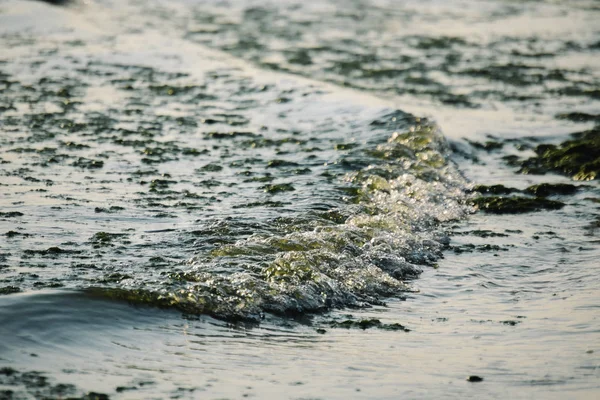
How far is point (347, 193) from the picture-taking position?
10.2 m

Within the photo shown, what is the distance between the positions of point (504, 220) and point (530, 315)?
298 centimetres

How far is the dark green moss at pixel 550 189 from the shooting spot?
10.7 m

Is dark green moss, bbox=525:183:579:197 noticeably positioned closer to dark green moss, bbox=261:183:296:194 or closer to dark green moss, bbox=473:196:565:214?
dark green moss, bbox=473:196:565:214

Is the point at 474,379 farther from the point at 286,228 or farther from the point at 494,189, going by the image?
the point at 494,189

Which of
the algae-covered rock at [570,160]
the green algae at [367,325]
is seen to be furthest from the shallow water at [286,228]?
the algae-covered rock at [570,160]

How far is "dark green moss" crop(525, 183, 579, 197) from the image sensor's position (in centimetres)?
1071

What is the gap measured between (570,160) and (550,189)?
1276 millimetres

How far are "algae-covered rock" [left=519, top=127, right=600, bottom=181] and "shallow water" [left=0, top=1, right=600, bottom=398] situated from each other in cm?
32

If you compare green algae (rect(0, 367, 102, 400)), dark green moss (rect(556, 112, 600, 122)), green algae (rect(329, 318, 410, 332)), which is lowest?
green algae (rect(329, 318, 410, 332))

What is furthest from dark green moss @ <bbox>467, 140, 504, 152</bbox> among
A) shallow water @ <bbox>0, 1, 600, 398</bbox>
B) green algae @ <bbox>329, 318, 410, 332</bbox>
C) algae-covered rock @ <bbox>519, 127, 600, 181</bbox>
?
green algae @ <bbox>329, 318, 410, 332</bbox>

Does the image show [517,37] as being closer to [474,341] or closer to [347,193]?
[347,193]

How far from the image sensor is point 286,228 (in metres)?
8.60

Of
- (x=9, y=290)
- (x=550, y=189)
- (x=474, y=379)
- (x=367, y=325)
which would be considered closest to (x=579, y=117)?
(x=550, y=189)

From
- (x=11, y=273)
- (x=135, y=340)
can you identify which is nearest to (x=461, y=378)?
(x=135, y=340)
